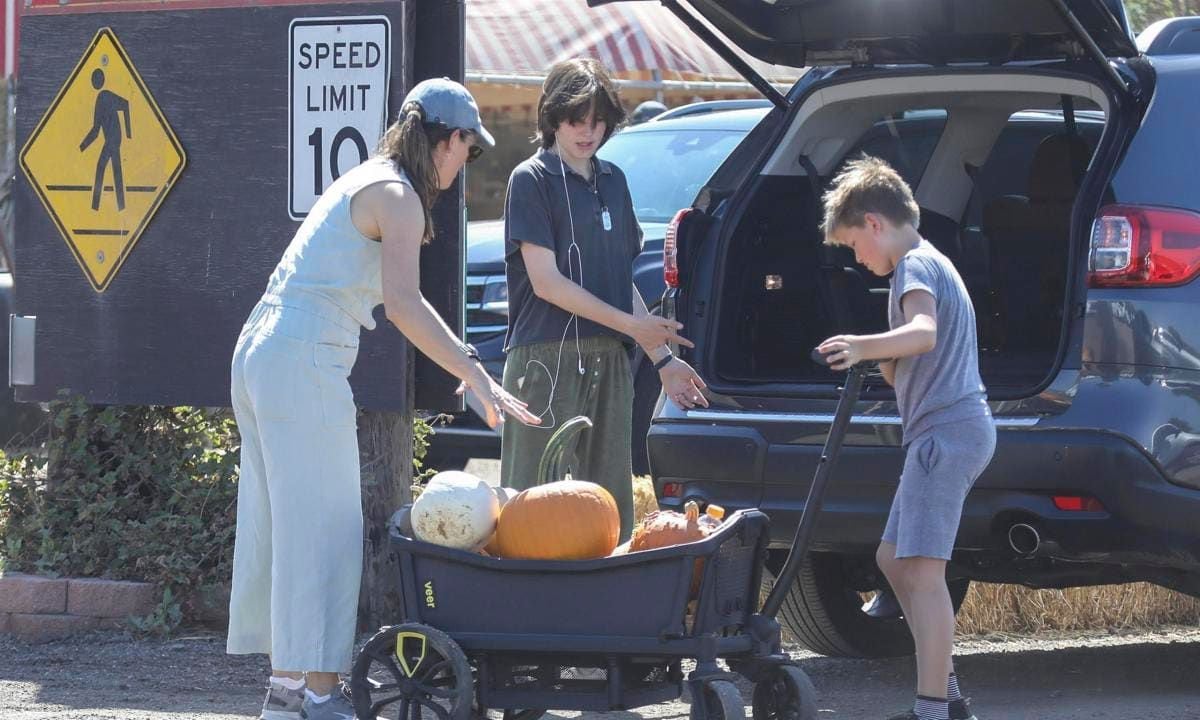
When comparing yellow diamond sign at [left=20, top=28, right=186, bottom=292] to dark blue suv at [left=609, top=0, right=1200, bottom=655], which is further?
yellow diamond sign at [left=20, top=28, right=186, bottom=292]

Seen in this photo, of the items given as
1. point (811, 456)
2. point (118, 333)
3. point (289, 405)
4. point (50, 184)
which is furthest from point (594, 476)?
point (50, 184)

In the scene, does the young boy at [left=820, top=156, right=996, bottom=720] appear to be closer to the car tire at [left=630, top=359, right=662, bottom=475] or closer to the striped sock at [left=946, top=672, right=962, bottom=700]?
the striped sock at [left=946, top=672, right=962, bottom=700]

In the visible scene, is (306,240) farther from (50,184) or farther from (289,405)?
(50,184)

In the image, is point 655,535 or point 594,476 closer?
point 655,535

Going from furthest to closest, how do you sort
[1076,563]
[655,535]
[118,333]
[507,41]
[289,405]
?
[507,41] → [118,333] → [1076,563] → [289,405] → [655,535]

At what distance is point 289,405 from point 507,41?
12.0 meters

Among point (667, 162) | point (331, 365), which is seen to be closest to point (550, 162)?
point (331, 365)

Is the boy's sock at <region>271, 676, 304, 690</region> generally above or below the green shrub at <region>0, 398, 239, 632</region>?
Answer: below

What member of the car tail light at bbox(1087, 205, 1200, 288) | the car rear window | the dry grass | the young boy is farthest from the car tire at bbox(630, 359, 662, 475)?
the car tail light at bbox(1087, 205, 1200, 288)

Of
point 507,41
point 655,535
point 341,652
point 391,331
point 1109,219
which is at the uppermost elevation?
point 507,41

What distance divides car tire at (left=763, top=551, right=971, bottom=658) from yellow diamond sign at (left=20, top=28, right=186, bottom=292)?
2.67 m

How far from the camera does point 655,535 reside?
4387 mm

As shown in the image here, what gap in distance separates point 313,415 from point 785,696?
1.40 meters

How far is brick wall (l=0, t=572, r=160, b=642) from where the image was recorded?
6547 mm
